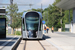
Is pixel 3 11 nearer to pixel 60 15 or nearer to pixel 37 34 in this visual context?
pixel 37 34

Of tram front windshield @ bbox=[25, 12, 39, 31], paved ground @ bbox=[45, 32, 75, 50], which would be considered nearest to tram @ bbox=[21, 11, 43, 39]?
tram front windshield @ bbox=[25, 12, 39, 31]

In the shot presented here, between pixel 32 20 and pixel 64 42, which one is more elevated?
pixel 32 20

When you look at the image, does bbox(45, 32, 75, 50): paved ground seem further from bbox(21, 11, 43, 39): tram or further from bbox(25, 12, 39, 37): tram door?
bbox(25, 12, 39, 37): tram door

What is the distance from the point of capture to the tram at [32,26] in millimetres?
19719

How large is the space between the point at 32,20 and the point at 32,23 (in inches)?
15.4

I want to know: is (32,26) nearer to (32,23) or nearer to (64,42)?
(32,23)

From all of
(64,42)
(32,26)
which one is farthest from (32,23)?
(64,42)

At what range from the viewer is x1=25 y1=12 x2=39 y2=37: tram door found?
19.7 meters

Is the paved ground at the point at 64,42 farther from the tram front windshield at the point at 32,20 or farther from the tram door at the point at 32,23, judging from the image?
the tram front windshield at the point at 32,20

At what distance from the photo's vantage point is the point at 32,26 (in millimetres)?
20016

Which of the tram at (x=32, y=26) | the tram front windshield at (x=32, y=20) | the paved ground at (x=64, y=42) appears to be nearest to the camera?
the paved ground at (x=64, y=42)

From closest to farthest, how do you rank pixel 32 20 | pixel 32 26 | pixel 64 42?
pixel 64 42
pixel 32 26
pixel 32 20

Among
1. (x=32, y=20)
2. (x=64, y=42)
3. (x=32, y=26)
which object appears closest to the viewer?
(x=64, y=42)

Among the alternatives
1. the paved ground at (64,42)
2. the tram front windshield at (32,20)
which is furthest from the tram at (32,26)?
the paved ground at (64,42)
